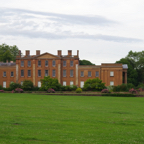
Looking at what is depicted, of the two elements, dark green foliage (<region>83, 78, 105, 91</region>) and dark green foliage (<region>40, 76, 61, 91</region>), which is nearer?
dark green foliage (<region>40, 76, 61, 91</region>)

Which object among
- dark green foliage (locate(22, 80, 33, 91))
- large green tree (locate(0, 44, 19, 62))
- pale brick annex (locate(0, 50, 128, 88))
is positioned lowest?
dark green foliage (locate(22, 80, 33, 91))

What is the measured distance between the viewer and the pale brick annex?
72062 mm

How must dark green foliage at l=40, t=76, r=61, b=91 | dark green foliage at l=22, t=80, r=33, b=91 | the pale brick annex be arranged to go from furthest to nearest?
the pale brick annex < dark green foliage at l=22, t=80, r=33, b=91 < dark green foliage at l=40, t=76, r=61, b=91

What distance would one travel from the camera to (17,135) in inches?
432

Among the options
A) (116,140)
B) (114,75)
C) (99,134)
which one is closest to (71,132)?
(99,134)

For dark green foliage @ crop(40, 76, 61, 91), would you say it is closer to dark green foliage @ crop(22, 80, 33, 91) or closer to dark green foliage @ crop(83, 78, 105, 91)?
dark green foliage @ crop(22, 80, 33, 91)

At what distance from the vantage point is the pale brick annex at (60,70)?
72062 millimetres

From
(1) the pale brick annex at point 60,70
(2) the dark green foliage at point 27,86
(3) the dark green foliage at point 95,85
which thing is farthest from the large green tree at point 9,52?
(3) the dark green foliage at point 95,85

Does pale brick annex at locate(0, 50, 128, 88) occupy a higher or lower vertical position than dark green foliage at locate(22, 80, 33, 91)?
higher

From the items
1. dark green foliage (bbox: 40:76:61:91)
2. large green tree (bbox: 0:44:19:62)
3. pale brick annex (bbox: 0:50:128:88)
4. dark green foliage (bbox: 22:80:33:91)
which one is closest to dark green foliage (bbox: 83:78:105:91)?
dark green foliage (bbox: 40:76:61:91)

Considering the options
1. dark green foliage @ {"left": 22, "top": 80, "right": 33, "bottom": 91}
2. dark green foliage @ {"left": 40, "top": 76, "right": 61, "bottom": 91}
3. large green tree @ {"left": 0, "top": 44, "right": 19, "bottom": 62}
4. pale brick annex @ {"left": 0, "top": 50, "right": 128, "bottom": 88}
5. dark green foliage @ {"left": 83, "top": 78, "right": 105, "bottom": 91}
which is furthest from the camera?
large green tree @ {"left": 0, "top": 44, "right": 19, "bottom": 62}

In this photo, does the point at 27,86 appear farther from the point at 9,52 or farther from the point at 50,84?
the point at 9,52

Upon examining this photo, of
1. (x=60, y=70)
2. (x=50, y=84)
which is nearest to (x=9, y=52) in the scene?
(x=60, y=70)

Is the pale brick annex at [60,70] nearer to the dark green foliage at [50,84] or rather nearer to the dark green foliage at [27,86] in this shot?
the dark green foliage at [27,86]
